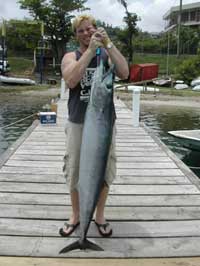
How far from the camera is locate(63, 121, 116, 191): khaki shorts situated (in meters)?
3.55

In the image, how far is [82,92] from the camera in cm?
348

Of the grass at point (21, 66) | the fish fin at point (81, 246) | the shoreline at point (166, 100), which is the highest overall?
the grass at point (21, 66)

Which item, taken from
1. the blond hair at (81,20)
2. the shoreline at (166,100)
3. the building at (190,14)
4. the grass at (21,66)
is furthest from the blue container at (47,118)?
the building at (190,14)

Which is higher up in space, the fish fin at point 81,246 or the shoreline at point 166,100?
the shoreline at point 166,100

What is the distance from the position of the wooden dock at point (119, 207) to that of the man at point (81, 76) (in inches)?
10.6

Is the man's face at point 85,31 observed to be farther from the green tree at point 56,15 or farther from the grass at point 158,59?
the grass at point 158,59

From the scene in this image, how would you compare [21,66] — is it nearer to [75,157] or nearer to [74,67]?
[75,157]

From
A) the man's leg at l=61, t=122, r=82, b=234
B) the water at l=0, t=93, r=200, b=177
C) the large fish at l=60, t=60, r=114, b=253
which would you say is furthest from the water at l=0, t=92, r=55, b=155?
the large fish at l=60, t=60, r=114, b=253

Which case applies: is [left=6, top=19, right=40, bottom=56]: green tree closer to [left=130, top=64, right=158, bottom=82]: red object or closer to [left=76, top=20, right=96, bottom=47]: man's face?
[left=130, top=64, right=158, bottom=82]: red object

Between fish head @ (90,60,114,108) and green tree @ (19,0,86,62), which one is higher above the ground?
green tree @ (19,0,86,62)

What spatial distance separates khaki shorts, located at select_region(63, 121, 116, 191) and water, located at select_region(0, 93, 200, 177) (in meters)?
5.90

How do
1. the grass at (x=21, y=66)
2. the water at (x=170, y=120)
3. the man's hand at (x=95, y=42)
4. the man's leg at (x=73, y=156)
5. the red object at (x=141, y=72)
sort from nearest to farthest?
the man's hand at (x=95, y=42) < the man's leg at (x=73, y=156) < the water at (x=170, y=120) < the red object at (x=141, y=72) < the grass at (x=21, y=66)

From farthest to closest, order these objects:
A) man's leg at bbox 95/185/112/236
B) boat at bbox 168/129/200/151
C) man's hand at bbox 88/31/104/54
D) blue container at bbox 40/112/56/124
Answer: blue container at bbox 40/112/56/124
boat at bbox 168/129/200/151
man's leg at bbox 95/185/112/236
man's hand at bbox 88/31/104/54

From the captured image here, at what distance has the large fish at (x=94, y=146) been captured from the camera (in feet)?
10.9
